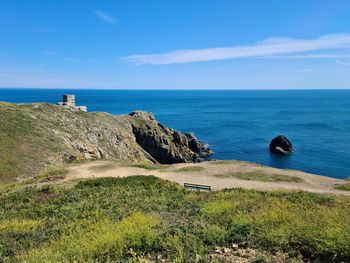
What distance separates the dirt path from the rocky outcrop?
100.0 feet

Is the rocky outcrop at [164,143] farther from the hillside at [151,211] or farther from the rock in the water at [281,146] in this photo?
the hillside at [151,211]

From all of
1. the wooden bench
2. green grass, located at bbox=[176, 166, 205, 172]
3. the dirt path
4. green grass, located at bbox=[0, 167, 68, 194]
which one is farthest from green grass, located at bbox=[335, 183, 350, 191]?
green grass, located at bbox=[0, 167, 68, 194]

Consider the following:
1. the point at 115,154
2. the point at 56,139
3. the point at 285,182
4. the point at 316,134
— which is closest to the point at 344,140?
the point at 316,134

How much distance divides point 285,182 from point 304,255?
1845 cm

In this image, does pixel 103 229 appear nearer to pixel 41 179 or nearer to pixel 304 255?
pixel 304 255

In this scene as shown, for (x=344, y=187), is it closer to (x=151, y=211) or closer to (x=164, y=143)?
(x=151, y=211)

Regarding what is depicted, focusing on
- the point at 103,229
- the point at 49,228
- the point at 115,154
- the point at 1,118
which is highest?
the point at 1,118

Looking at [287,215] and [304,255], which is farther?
[287,215]

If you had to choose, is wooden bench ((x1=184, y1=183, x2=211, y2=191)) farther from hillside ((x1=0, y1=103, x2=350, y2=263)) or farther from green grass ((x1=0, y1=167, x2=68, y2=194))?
green grass ((x1=0, y1=167, x2=68, y2=194))

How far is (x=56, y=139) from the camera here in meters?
34.0

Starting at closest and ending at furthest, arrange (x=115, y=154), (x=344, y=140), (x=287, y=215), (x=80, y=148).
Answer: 1. (x=287, y=215)
2. (x=80, y=148)
3. (x=115, y=154)
4. (x=344, y=140)

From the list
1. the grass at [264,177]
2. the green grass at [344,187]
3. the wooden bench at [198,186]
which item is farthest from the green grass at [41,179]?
the green grass at [344,187]

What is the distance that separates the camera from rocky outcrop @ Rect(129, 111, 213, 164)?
202ft

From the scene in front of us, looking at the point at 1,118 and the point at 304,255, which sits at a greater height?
the point at 1,118
